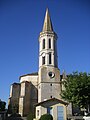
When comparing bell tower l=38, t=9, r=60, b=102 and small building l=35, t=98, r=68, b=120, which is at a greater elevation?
bell tower l=38, t=9, r=60, b=102

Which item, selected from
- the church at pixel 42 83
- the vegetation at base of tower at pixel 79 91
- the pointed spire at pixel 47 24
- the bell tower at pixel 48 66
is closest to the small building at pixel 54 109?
the vegetation at base of tower at pixel 79 91

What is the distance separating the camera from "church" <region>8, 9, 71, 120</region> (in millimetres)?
47219

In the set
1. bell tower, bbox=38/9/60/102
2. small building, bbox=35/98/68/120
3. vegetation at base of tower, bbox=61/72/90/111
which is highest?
bell tower, bbox=38/9/60/102

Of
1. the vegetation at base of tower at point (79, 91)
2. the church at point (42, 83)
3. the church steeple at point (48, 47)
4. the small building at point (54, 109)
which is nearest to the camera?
the vegetation at base of tower at point (79, 91)

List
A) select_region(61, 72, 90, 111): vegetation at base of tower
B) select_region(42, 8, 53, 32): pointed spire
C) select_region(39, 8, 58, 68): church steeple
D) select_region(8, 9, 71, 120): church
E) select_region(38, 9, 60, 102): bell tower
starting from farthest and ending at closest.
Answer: select_region(42, 8, 53, 32): pointed spire → select_region(39, 8, 58, 68): church steeple → select_region(8, 9, 71, 120): church → select_region(38, 9, 60, 102): bell tower → select_region(61, 72, 90, 111): vegetation at base of tower

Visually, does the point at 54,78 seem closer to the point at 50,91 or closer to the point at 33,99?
the point at 50,91

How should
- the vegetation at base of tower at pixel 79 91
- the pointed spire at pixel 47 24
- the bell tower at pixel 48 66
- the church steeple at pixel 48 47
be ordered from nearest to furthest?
the vegetation at base of tower at pixel 79 91 → the bell tower at pixel 48 66 → the church steeple at pixel 48 47 → the pointed spire at pixel 47 24

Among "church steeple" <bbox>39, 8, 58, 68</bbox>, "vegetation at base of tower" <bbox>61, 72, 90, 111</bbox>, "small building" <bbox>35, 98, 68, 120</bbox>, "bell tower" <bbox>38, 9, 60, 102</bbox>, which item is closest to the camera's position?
"vegetation at base of tower" <bbox>61, 72, 90, 111</bbox>

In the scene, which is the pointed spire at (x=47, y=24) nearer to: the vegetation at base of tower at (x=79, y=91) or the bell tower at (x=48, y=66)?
the bell tower at (x=48, y=66)

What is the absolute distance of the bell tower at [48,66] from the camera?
46875 millimetres

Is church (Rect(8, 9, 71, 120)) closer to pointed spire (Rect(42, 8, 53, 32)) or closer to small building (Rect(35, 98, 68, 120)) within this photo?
pointed spire (Rect(42, 8, 53, 32))

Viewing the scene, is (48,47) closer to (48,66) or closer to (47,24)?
(48,66)

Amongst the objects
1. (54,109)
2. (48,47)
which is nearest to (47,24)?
(48,47)

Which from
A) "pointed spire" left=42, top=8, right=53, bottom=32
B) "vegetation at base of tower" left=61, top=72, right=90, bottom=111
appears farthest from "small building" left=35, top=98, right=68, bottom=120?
"pointed spire" left=42, top=8, right=53, bottom=32
